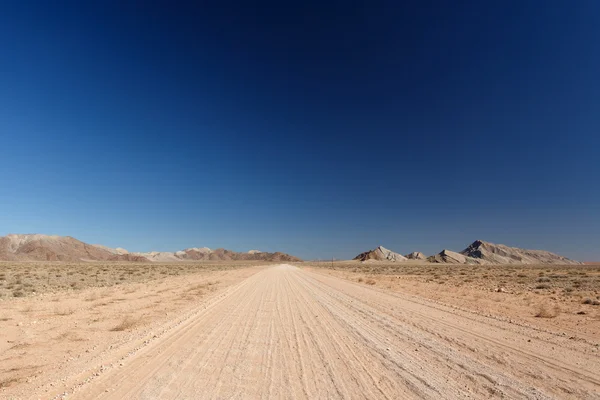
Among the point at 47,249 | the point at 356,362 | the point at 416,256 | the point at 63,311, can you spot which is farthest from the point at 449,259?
the point at 47,249

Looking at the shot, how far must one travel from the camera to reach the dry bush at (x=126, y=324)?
409 inches

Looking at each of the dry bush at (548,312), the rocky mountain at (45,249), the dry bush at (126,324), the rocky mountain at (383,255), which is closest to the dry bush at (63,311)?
the dry bush at (126,324)

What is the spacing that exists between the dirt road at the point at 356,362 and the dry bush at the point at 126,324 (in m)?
1.81

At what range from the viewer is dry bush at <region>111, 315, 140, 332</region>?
34.1 ft

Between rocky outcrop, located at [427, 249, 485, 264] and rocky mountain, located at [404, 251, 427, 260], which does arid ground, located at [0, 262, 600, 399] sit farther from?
rocky mountain, located at [404, 251, 427, 260]

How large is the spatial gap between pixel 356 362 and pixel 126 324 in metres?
7.96

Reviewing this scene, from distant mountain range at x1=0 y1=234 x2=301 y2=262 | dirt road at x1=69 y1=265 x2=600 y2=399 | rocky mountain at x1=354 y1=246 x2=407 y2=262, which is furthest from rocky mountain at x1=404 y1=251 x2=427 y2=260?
dirt road at x1=69 y1=265 x2=600 y2=399

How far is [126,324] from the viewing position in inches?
428

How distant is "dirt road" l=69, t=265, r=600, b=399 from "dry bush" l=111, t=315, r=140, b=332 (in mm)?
1806

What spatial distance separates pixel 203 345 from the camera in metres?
8.23

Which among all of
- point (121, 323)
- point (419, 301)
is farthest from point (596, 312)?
point (121, 323)

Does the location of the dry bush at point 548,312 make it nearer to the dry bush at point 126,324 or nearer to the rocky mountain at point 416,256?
the dry bush at point 126,324

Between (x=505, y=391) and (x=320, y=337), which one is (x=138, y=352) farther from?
(x=505, y=391)

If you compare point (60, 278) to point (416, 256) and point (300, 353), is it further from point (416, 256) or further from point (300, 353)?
point (416, 256)
